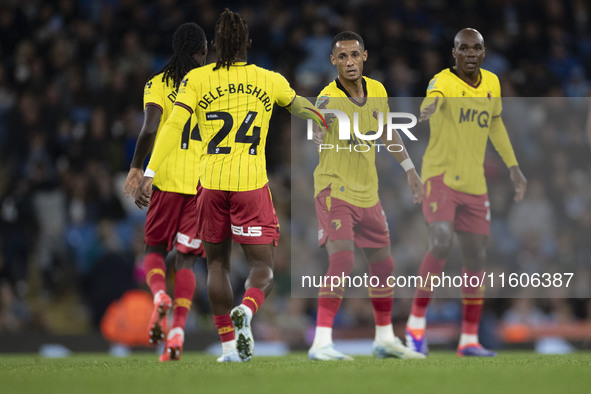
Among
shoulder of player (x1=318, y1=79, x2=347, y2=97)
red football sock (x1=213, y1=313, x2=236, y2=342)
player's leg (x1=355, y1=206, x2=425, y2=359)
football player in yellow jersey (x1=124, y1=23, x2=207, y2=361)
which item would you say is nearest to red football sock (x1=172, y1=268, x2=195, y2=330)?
football player in yellow jersey (x1=124, y1=23, x2=207, y2=361)

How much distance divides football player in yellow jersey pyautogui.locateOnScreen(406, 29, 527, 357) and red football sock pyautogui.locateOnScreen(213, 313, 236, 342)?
68.0 inches

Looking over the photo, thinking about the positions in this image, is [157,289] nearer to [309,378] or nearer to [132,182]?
[132,182]

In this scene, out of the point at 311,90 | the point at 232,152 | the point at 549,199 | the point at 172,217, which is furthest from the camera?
the point at 311,90

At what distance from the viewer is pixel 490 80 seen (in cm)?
816

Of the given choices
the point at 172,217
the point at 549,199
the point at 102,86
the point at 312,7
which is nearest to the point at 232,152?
the point at 172,217

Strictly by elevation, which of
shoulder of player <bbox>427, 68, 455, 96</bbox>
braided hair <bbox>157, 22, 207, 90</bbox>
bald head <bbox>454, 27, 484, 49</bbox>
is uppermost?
bald head <bbox>454, 27, 484, 49</bbox>

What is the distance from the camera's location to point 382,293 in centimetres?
753

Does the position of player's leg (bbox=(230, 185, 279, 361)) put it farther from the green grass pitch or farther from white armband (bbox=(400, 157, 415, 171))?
white armband (bbox=(400, 157, 415, 171))

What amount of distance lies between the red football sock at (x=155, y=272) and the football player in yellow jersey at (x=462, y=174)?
2.20 metres

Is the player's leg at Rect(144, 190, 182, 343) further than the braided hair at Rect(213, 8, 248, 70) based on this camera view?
Yes

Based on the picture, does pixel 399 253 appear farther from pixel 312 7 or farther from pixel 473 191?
pixel 312 7

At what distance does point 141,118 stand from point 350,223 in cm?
622

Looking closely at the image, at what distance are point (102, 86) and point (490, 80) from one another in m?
7.05

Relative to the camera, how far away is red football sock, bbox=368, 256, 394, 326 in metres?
7.53
